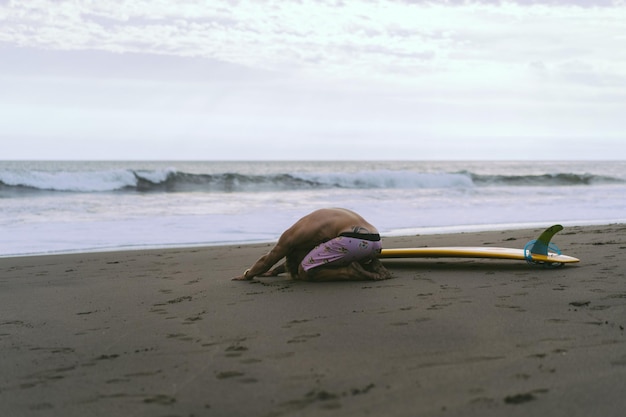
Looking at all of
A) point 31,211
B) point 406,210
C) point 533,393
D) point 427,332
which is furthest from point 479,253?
point 31,211

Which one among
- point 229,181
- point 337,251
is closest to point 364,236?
point 337,251

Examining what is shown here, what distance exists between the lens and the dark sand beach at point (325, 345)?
8.11 feet

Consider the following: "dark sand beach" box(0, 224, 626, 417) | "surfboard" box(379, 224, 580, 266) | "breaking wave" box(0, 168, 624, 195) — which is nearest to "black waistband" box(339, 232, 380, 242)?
A: "dark sand beach" box(0, 224, 626, 417)

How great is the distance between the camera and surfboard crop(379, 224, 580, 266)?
5.57 m

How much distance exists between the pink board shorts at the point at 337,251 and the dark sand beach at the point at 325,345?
0.25m

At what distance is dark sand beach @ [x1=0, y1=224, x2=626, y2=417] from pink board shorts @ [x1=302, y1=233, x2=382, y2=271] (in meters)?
0.25

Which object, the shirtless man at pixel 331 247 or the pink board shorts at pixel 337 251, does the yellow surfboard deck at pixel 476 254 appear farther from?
the pink board shorts at pixel 337 251

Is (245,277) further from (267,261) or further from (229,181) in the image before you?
(229,181)

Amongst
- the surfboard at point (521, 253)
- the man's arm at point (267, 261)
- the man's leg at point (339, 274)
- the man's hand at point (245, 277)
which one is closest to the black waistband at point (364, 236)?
the man's leg at point (339, 274)

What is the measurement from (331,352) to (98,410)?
3.71 ft

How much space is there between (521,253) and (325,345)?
3176 millimetres

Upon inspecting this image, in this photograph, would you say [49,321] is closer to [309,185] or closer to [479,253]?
[479,253]

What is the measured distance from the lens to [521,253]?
228 inches

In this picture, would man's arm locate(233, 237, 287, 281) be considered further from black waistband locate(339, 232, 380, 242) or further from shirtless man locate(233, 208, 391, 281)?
black waistband locate(339, 232, 380, 242)
